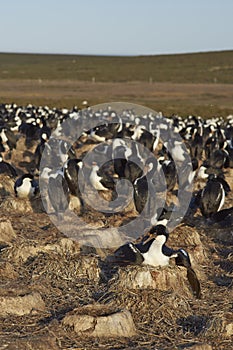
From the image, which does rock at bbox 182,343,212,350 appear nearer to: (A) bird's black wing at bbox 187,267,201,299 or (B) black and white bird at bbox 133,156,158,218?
Result: (A) bird's black wing at bbox 187,267,201,299

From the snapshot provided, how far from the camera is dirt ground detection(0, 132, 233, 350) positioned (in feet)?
20.4

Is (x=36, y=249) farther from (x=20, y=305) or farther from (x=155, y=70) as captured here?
(x=155, y=70)

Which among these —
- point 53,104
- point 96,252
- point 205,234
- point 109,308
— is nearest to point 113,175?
point 205,234

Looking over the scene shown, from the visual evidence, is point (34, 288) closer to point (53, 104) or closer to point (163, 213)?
point (163, 213)

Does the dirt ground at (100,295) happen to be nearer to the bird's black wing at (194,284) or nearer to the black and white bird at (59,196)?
the bird's black wing at (194,284)

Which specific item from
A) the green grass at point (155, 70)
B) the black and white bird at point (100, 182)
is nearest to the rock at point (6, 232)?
the black and white bird at point (100, 182)

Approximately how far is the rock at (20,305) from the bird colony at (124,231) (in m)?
0.07

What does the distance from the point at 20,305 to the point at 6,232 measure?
2.58 meters

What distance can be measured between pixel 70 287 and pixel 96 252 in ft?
4.15

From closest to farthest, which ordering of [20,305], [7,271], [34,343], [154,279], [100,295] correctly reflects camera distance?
1. [34,343]
2. [20,305]
3. [100,295]
4. [154,279]
5. [7,271]

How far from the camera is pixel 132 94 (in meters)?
52.3

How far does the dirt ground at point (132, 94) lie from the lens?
136 feet

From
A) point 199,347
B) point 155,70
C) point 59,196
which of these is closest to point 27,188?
point 59,196

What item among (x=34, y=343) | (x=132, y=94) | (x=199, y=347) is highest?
(x=34, y=343)
